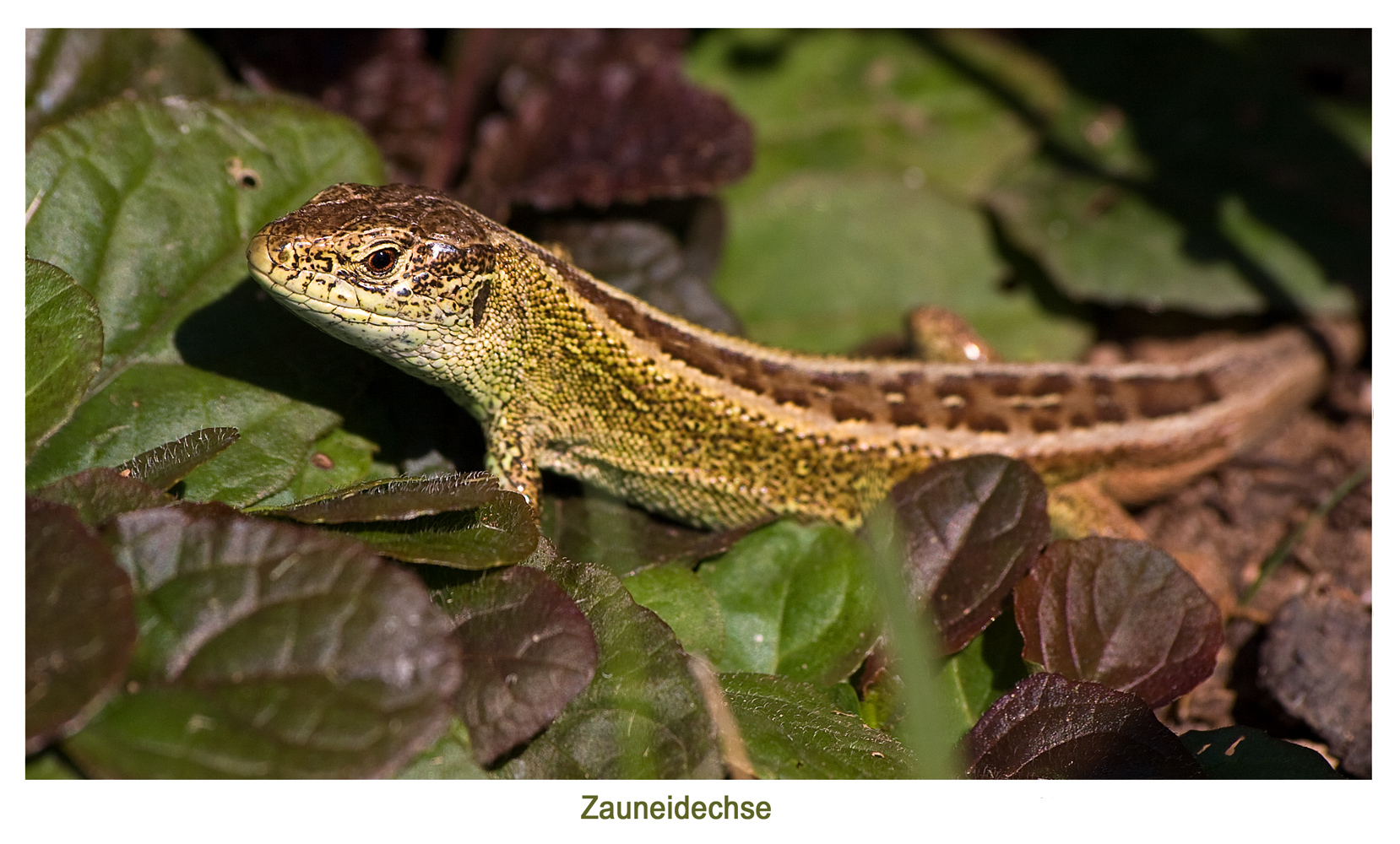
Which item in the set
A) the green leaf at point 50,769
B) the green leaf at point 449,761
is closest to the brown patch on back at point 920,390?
the green leaf at point 449,761

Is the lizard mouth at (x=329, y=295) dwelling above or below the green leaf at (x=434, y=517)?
above

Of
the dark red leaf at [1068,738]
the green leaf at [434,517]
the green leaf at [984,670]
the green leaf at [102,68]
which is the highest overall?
the green leaf at [102,68]

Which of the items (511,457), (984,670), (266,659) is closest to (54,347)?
(266,659)

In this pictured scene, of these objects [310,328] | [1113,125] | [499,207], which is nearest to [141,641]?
[310,328]

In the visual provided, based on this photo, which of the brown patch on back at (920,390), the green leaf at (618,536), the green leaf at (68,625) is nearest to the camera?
the green leaf at (68,625)

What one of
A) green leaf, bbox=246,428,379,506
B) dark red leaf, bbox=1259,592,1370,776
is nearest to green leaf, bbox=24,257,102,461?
green leaf, bbox=246,428,379,506

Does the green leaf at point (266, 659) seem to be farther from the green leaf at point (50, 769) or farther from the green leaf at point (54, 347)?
the green leaf at point (54, 347)

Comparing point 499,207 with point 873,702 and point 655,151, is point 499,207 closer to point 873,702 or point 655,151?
point 655,151

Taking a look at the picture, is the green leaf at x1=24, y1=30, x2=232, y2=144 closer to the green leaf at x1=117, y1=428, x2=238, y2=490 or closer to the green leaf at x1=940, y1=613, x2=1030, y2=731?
the green leaf at x1=117, y1=428, x2=238, y2=490
